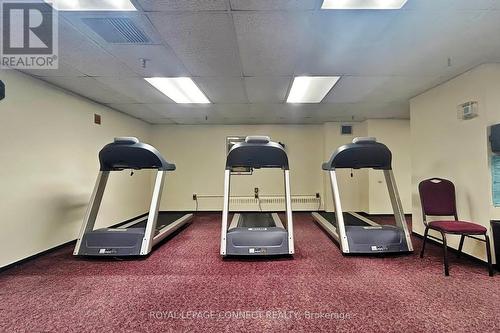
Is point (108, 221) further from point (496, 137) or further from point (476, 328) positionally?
point (496, 137)

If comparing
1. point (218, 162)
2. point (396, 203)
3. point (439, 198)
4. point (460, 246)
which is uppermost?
point (218, 162)

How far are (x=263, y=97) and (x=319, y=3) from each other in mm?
2249

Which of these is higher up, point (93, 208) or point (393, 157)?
point (393, 157)

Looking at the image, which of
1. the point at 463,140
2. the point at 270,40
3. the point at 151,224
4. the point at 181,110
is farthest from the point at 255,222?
the point at 463,140

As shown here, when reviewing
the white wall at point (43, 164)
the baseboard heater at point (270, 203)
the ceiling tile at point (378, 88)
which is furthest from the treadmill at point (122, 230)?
the ceiling tile at point (378, 88)

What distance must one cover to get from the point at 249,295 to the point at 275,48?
8.15 feet

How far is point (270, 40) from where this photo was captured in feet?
7.38

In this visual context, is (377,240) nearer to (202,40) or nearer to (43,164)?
(202,40)

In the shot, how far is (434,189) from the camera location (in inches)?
125

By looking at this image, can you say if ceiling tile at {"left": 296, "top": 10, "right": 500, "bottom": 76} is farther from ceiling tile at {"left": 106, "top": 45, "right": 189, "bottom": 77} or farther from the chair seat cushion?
the chair seat cushion

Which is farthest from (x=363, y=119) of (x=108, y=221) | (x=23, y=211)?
(x=23, y=211)

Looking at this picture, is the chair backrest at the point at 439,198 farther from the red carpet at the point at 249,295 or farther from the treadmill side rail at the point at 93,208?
the treadmill side rail at the point at 93,208

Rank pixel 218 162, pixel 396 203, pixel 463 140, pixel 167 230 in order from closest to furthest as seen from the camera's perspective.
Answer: pixel 463 140
pixel 396 203
pixel 167 230
pixel 218 162

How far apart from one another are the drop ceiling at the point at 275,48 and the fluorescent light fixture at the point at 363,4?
6 centimetres
